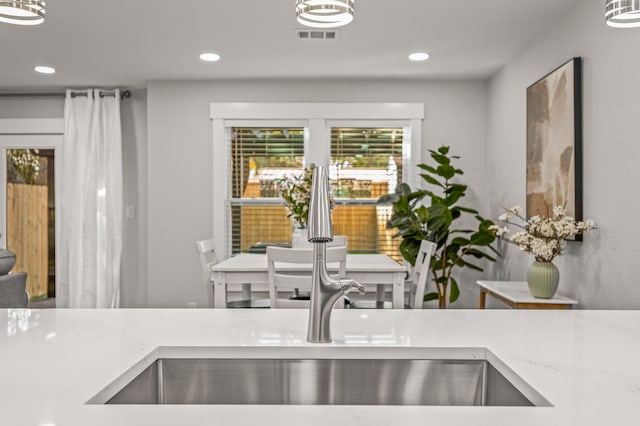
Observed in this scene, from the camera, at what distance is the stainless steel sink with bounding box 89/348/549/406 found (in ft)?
3.61

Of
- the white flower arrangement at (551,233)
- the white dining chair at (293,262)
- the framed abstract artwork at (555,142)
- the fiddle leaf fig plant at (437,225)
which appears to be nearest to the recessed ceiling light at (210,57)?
the fiddle leaf fig plant at (437,225)

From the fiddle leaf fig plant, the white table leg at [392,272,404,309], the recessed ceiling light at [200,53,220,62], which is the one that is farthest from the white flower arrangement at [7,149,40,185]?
the white table leg at [392,272,404,309]

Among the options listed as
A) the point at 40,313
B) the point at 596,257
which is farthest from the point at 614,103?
the point at 40,313

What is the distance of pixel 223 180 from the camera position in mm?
5234

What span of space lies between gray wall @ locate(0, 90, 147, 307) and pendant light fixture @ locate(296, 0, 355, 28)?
4.43 meters

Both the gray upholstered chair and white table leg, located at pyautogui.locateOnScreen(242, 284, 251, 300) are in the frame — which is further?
white table leg, located at pyautogui.locateOnScreen(242, 284, 251, 300)

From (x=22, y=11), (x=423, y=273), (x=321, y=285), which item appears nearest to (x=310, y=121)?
(x=423, y=273)

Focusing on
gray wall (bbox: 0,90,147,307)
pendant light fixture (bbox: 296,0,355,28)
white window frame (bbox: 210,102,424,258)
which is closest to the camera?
pendant light fixture (bbox: 296,0,355,28)

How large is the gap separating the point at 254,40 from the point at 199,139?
60.7 inches

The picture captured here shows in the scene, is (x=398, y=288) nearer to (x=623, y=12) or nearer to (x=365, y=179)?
(x=365, y=179)

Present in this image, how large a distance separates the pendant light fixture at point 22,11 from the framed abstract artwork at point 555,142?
9.15ft

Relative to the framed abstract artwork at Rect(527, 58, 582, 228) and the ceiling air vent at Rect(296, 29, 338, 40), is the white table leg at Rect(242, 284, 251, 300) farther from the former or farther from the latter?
the framed abstract artwork at Rect(527, 58, 582, 228)

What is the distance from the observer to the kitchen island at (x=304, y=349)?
73 centimetres

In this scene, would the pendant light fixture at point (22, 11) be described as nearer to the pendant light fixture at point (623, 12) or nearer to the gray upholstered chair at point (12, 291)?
the pendant light fixture at point (623, 12)
